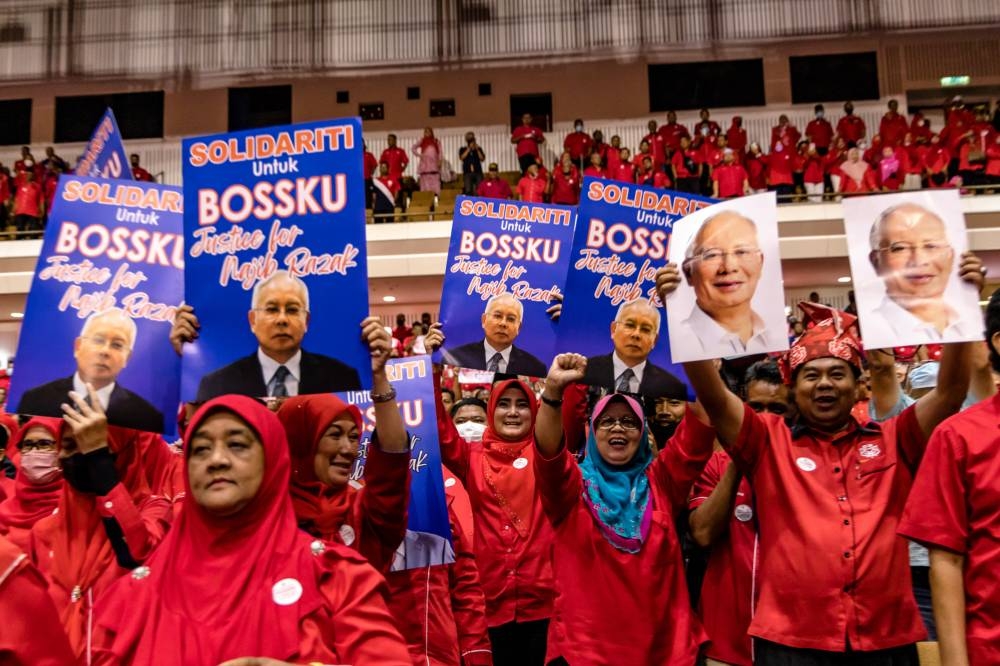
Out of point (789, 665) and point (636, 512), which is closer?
point (789, 665)

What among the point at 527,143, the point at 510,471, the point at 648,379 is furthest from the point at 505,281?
the point at 527,143

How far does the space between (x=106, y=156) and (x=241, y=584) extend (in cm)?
194

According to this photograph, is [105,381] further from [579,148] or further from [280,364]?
[579,148]

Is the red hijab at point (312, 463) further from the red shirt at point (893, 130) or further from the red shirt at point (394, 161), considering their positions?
the red shirt at point (893, 130)

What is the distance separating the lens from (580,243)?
3074mm

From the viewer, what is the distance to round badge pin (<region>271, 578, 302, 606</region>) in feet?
6.48

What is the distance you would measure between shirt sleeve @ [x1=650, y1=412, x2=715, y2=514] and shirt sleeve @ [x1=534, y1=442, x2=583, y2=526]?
0.94 feet

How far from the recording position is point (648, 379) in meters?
A: 2.95

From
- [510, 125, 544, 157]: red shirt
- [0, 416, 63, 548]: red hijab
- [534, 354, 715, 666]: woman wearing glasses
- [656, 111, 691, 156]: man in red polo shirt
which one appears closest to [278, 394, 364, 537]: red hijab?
[534, 354, 715, 666]: woman wearing glasses

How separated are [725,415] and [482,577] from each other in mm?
1361

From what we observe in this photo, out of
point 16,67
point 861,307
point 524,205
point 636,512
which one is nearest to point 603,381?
point 636,512

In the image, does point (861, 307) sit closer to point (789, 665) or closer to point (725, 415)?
point (725, 415)

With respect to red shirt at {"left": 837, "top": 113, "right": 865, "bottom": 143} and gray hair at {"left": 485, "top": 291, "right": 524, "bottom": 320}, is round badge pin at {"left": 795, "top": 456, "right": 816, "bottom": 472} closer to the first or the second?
gray hair at {"left": 485, "top": 291, "right": 524, "bottom": 320}

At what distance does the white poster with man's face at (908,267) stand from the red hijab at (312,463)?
1477 mm
